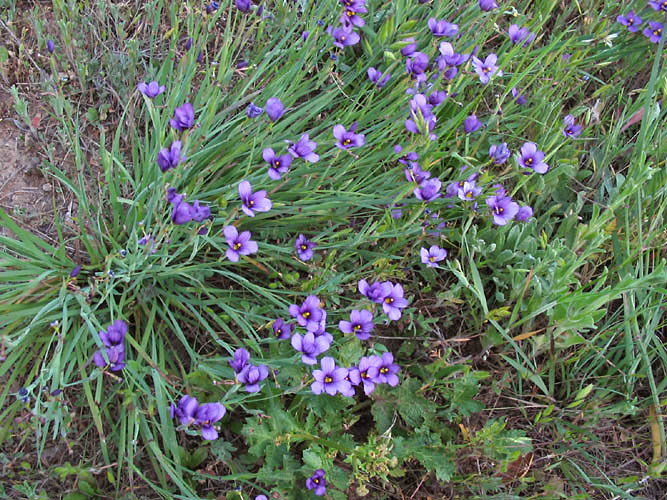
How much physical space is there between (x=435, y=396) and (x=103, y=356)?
126 cm

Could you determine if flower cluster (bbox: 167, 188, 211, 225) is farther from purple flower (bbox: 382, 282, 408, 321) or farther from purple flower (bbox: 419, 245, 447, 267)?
purple flower (bbox: 419, 245, 447, 267)

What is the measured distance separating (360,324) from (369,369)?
0.17m

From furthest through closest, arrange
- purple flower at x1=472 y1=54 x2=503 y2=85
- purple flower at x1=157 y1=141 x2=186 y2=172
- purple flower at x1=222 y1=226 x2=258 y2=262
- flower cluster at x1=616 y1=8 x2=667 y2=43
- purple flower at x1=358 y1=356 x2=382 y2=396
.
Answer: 1. flower cluster at x1=616 y1=8 x2=667 y2=43
2. purple flower at x1=472 y1=54 x2=503 y2=85
3. purple flower at x1=358 y1=356 x2=382 y2=396
4. purple flower at x1=222 y1=226 x2=258 y2=262
5. purple flower at x1=157 y1=141 x2=186 y2=172

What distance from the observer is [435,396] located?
2279mm

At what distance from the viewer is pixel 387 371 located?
82.0 inches

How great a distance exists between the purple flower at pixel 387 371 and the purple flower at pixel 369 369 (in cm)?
3

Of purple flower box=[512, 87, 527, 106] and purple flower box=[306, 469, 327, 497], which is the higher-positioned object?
purple flower box=[512, 87, 527, 106]

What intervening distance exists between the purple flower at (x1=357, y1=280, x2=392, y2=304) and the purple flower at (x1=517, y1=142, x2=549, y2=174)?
783mm

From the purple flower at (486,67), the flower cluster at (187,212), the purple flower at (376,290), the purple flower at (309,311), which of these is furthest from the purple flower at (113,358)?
the purple flower at (486,67)

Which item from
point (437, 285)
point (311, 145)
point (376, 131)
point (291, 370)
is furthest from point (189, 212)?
point (437, 285)

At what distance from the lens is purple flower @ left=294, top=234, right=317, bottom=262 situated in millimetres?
2164

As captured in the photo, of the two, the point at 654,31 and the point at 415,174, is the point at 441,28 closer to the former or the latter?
the point at 415,174

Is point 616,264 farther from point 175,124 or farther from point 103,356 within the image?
point 103,356

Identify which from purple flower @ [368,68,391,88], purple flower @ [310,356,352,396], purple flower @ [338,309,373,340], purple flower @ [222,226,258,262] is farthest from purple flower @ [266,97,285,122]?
purple flower @ [310,356,352,396]
